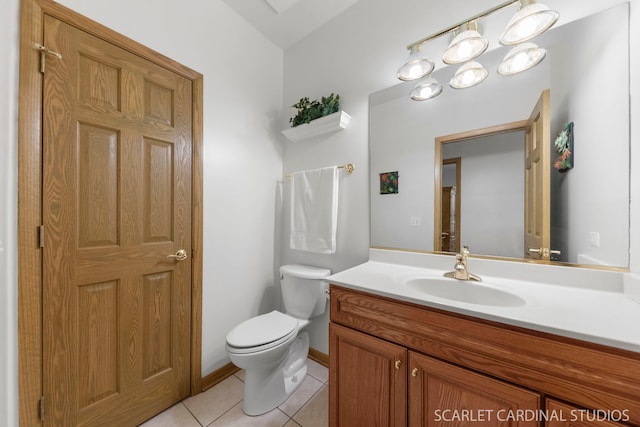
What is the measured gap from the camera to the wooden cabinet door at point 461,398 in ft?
2.28

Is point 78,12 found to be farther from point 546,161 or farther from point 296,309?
point 546,161

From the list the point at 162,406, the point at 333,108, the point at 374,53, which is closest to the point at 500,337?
the point at 333,108

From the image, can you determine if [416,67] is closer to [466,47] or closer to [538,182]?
[466,47]

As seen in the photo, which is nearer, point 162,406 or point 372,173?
point 162,406

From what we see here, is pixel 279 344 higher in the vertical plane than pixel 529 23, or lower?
lower

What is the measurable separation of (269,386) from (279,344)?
0.31 metres

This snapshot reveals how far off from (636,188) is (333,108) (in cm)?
148

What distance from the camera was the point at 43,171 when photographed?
1.00 m

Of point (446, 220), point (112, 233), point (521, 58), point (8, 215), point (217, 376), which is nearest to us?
point (8, 215)

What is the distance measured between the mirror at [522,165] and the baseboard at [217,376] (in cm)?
140

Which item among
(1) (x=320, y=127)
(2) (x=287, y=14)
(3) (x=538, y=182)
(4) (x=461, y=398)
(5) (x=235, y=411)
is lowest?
(5) (x=235, y=411)

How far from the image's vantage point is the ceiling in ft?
5.30

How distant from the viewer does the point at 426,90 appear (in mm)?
1328

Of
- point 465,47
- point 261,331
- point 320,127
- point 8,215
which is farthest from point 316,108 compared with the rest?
point 8,215
